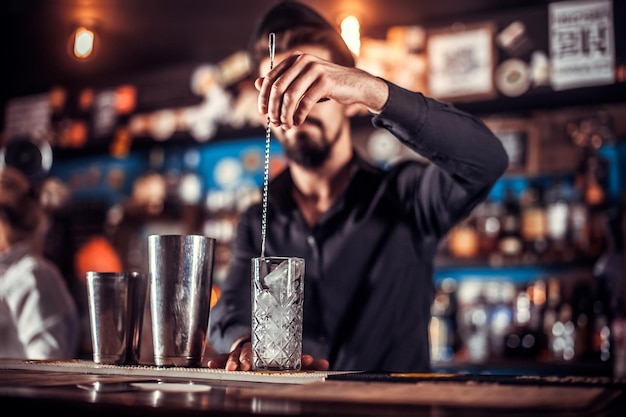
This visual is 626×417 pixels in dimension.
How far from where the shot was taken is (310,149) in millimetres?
2004

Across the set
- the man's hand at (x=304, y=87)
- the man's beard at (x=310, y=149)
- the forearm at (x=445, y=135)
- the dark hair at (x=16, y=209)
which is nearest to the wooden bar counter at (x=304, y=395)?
the man's hand at (x=304, y=87)

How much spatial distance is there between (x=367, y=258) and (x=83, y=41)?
3541mm

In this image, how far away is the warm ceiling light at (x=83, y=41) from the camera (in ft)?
15.8

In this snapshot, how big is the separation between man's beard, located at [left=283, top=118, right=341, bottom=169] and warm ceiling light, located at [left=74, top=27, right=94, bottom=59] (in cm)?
323

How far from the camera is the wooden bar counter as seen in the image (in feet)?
2.41

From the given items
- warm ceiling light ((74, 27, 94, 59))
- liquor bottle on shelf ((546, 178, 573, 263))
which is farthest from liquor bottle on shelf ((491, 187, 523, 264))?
warm ceiling light ((74, 27, 94, 59))

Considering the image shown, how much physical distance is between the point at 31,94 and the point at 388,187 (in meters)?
4.82

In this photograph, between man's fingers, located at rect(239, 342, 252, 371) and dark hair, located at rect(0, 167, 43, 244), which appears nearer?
man's fingers, located at rect(239, 342, 252, 371)

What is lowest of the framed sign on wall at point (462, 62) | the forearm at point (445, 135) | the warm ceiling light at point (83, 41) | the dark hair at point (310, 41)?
the forearm at point (445, 135)

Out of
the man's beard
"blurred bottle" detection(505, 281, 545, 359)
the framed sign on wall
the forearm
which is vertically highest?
the framed sign on wall

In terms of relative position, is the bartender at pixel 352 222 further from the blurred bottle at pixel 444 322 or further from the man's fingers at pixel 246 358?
the blurred bottle at pixel 444 322

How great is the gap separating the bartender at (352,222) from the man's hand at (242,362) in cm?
31

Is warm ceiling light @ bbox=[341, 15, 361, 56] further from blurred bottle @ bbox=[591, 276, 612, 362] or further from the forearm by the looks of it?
the forearm

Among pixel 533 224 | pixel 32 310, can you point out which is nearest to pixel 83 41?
pixel 32 310
